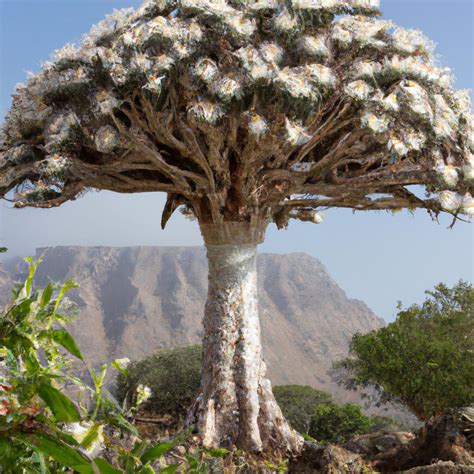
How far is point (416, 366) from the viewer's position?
44.1 feet

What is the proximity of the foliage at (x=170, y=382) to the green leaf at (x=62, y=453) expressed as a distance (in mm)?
15779

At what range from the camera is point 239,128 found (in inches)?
330

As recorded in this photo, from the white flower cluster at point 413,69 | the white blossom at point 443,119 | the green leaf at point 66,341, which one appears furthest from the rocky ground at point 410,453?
the green leaf at point 66,341

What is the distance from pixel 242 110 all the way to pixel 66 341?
695 centimetres

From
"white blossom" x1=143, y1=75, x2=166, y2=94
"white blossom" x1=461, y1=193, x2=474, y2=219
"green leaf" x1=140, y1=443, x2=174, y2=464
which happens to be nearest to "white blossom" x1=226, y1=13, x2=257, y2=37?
"white blossom" x1=143, y1=75, x2=166, y2=94

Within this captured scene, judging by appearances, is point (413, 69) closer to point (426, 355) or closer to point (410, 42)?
point (410, 42)

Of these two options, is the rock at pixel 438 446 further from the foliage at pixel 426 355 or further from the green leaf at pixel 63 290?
the green leaf at pixel 63 290

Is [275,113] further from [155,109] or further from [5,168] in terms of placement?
[5,168]

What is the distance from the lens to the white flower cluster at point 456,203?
28.4 ft

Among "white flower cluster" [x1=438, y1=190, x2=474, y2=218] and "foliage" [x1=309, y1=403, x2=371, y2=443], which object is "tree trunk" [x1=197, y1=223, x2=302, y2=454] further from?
"foliage" [x1=309, y1=403, x2=371, y2=443]

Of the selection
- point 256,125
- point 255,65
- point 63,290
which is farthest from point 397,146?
point 63,290

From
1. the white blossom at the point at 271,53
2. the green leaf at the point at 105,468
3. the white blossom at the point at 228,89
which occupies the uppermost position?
the white blossom at the point at 271,53

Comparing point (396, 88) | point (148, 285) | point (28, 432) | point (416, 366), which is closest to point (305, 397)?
point (416, 366)

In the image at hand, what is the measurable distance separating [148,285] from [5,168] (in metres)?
75.0
